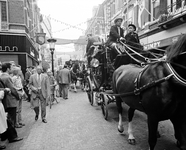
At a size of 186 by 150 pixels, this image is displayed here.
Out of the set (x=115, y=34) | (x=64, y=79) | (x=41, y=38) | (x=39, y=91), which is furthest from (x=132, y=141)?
(x=41, y=38)

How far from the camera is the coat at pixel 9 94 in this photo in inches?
161

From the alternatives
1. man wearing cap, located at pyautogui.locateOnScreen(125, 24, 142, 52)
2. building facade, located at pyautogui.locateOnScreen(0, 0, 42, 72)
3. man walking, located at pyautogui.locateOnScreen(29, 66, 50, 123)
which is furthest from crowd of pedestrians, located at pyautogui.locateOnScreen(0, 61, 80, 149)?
building facade, located at pyautogui.locateOnScreen(0, 0, 42, 72)

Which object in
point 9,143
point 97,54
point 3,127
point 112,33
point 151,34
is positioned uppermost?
point 151,34

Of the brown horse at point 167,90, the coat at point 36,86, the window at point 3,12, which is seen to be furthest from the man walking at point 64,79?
the window at point 3,12

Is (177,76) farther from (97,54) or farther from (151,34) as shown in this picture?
(151,34)

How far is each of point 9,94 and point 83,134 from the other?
214 centimetres

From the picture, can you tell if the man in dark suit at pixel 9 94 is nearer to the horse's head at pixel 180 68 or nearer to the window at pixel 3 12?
the horse's head at pixel 180 68

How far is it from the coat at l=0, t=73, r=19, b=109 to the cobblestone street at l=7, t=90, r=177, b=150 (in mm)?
981

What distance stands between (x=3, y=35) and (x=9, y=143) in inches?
466

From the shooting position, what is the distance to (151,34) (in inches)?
485

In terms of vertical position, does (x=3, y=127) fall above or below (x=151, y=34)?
below

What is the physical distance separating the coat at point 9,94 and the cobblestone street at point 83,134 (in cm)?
98

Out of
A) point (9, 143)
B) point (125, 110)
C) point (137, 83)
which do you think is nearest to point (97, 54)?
point (125, 110)

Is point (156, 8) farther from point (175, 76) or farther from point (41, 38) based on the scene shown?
point (175, 76)
